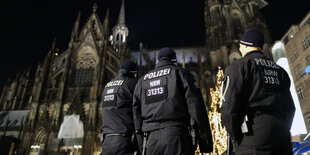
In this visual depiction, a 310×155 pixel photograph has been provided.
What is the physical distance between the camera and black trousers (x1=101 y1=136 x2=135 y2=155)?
3.49 meters

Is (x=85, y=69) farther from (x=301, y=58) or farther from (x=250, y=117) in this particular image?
(x=250, y=117)

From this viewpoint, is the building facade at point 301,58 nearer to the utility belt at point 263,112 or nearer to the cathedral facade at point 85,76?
the cathedral facade at point 85,76

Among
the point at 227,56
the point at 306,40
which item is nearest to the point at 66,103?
the point at 227,56

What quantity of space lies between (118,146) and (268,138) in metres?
2.30

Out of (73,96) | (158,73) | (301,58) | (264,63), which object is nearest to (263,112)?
(264,63)

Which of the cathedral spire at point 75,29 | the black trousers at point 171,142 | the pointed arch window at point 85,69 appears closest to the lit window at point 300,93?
the black trousers at point 171,142

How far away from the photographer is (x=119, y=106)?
153 inches

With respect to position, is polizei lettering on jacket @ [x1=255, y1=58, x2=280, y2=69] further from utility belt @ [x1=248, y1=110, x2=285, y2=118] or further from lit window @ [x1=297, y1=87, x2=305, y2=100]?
lit window @ [x1=297, y1=87, x2=305, y2=100]

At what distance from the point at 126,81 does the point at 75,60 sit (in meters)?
30.1

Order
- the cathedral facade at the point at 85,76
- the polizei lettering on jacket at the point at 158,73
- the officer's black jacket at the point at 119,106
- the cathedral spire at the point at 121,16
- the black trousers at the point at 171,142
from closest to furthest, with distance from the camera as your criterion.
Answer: the black trousers at the point at 171,142 → the polizei lettering on jacket at the point at 158,73 → the officer's black jacket at the point at 119,106 → the cathedral facade at the point at 85,76 → the cathedral spire at the point at 121,16

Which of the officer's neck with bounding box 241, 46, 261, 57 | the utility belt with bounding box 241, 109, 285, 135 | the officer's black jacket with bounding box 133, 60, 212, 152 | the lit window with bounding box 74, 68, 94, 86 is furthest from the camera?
the lit window with bounding box 74, 68, 94, 86

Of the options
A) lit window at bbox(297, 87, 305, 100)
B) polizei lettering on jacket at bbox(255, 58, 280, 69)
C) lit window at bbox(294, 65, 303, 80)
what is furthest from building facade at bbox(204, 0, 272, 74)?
polizei lettering on jacket at bbox(255, 58, 280, 69)

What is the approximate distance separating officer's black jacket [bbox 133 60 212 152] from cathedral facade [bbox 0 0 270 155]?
68.1 feet

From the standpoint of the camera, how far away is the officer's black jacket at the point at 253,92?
2.28m
